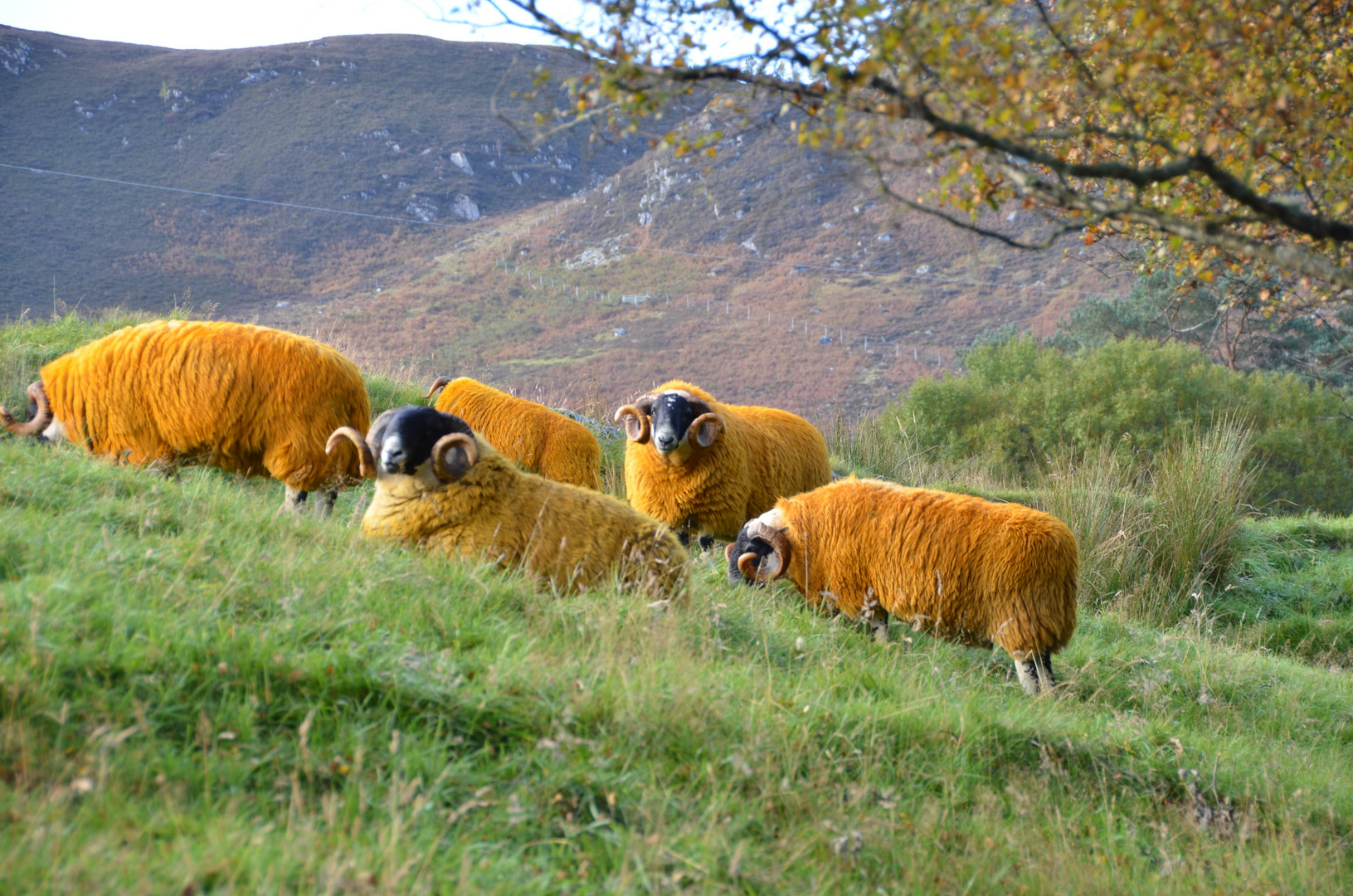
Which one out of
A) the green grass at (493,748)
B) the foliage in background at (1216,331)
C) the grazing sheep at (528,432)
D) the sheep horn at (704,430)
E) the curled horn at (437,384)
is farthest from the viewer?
the foliage in background at (1216,331)

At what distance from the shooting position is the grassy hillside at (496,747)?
2.56 metres

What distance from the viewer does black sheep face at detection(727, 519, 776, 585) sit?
678 centimetres

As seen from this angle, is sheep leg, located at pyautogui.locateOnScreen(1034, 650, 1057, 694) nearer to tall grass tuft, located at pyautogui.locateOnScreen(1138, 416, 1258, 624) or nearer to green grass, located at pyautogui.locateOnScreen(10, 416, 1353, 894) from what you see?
green grass, located at pyautogui.locateOnScreen(10, 416, 1353, 894)

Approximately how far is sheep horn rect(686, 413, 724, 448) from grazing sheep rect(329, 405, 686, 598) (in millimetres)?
2863

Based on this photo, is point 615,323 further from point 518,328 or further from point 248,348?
point 248,348

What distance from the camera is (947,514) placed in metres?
6.18

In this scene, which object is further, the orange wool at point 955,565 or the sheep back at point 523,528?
the orange wool at point 955,565

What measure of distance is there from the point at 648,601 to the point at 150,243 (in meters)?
39.1

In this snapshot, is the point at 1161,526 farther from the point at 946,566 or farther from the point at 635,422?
the point at 635,422

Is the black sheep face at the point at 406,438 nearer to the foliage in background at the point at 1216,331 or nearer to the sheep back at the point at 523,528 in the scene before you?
the sheep back at the point at 523,528

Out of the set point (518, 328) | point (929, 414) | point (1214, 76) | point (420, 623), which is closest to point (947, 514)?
point (1214, 76)

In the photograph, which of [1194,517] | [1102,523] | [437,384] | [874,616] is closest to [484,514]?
[874,616]

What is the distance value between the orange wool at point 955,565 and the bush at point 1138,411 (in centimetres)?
1832

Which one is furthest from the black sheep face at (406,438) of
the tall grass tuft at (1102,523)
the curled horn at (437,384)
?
the tall grass tuft at (1102,523)
